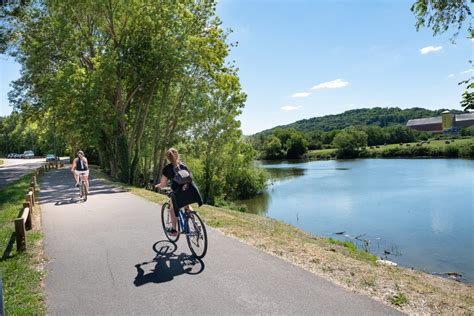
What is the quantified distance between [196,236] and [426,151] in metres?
93.4

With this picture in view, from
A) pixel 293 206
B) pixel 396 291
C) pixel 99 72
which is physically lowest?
pixel 293 206

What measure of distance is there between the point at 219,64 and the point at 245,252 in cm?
2178

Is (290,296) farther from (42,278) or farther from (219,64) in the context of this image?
(219,64)

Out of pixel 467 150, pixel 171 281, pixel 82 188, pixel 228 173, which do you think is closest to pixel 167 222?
pixel 171 281

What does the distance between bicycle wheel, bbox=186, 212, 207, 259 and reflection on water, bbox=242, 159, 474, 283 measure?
33.7 ft

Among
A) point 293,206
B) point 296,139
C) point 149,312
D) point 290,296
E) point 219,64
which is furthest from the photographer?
point 296,139

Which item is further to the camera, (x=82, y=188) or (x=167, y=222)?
(x=82, y=188)

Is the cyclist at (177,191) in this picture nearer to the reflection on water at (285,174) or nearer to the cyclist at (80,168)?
the cyclist at (80,168)

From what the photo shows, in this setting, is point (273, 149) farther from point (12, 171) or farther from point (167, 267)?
point (167, 267)

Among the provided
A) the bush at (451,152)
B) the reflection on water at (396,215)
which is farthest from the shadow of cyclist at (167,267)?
the bush at (451,152)

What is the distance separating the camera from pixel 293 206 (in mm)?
28906

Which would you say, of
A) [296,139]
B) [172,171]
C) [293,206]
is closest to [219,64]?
[293,206]

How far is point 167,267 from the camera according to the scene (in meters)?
6.33

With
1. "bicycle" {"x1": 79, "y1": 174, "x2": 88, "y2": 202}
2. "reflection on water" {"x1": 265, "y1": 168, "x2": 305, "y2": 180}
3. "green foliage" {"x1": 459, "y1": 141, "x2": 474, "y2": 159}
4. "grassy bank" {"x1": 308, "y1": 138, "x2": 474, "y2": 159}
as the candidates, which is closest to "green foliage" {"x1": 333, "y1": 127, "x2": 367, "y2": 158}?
"grassy bank" {"x1": 308, "y1": 138, "x2": 474, "y2": 159}
